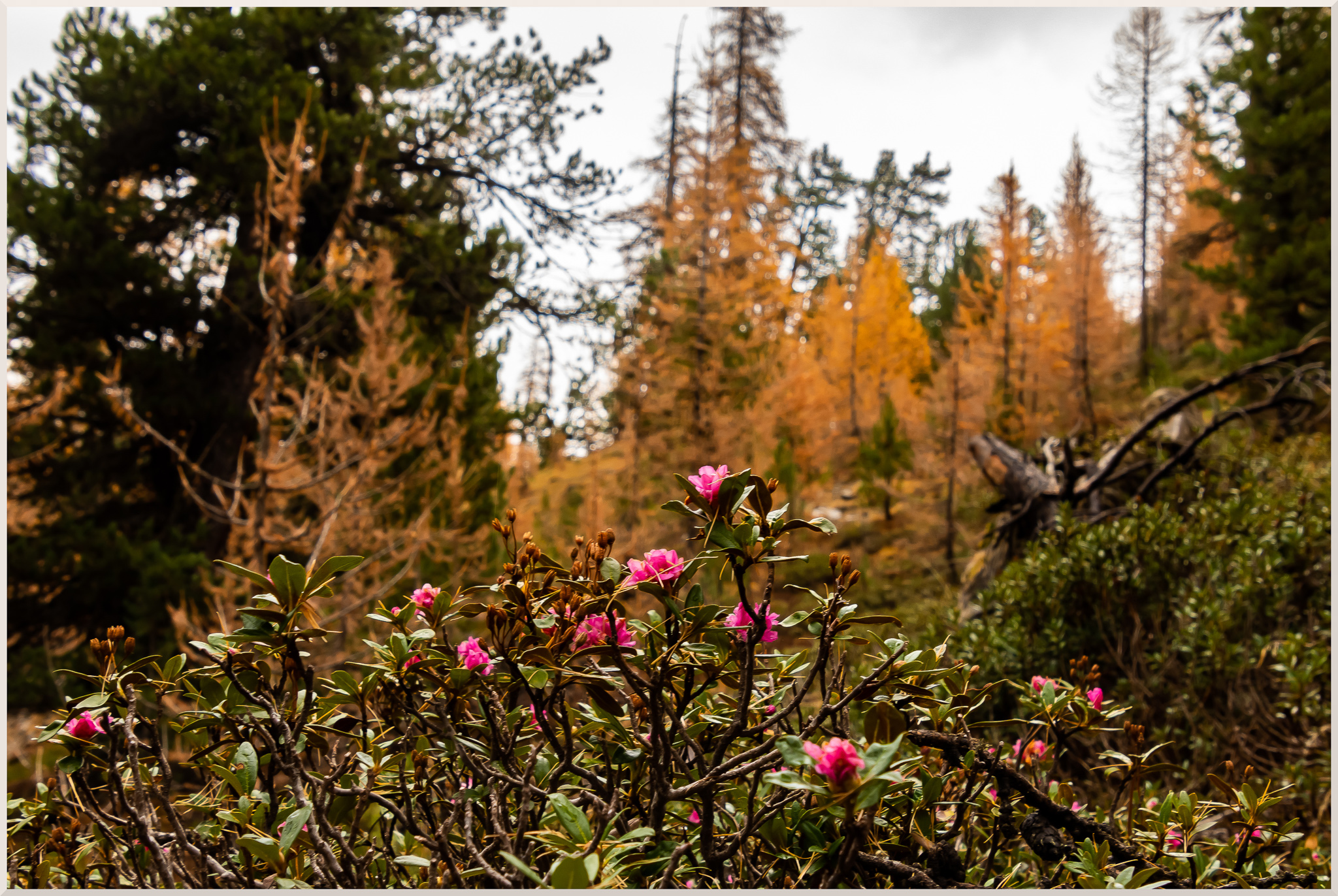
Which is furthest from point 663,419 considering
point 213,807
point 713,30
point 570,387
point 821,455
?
point 713,30

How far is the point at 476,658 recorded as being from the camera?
984 mm

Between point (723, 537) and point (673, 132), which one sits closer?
point (723, 537)

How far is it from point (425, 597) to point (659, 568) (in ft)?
1.27

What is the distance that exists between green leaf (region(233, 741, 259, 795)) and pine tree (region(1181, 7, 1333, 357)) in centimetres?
1303

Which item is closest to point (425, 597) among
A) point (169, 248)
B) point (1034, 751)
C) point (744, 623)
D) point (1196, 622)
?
point (744, 623)

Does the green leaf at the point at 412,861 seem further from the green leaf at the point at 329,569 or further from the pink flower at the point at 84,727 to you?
the pink flower at the point at 84,727

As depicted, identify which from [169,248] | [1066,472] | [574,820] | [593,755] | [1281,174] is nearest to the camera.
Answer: [574,820]

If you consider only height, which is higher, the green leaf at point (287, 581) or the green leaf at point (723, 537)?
the green leaf at point (723, 537)

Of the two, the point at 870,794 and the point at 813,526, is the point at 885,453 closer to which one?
the point at 813,526

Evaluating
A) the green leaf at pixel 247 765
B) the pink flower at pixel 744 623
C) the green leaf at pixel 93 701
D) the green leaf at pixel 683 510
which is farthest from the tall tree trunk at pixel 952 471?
the green leaf at pixel 93 701

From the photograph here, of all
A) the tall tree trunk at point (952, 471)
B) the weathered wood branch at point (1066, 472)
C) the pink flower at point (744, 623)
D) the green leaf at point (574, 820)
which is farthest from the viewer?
the tall tree trunk at point (952, 471)

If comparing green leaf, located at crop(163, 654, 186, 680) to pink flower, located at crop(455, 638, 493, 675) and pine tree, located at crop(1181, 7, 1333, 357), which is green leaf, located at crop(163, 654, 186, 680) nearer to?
pink flower, located at crop(455, 638, 493, 675)

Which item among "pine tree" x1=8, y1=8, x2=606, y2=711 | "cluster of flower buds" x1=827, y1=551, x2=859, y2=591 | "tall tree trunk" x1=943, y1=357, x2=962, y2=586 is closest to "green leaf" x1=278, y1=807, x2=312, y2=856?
"cluster of flower buds" x1=827, y1=551, x2=859, y2=591

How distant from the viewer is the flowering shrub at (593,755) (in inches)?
32.8
